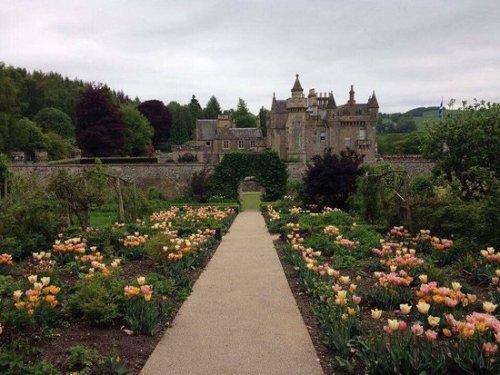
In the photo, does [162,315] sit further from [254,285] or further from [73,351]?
[254,285]

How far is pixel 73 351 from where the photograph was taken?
207 inches

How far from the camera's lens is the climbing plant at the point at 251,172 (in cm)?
3225

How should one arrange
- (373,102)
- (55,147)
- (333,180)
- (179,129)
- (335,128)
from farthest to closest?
(179,129) → (55,147) → (373,102) → (335,128) → (333,180)

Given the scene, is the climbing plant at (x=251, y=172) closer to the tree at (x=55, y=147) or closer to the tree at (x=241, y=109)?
the tree at (x=55, y=147)

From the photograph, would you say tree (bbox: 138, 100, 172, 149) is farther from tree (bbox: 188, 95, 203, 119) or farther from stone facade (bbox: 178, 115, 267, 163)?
stone facade (bbox: 178, 115, 267, 163)

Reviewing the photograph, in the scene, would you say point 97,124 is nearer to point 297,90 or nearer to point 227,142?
point 227,142

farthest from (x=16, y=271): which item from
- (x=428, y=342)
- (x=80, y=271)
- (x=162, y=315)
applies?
(x=428, y=342)

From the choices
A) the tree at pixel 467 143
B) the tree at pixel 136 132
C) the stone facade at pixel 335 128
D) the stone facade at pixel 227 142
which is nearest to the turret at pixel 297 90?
the stone facade at pixel 335 128

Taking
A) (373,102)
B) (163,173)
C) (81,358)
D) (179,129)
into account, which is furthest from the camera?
(179,129)

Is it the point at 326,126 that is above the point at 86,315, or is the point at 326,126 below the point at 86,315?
above

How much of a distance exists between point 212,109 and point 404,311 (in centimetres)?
9356

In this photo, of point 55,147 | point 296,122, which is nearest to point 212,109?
point 55,147

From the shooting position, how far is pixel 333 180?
73.8 ft

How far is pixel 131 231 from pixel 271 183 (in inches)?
749
